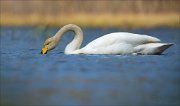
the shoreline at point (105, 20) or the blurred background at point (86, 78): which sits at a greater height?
the shoreline at point (105, 20)

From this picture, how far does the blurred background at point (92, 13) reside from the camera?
90.4 ft

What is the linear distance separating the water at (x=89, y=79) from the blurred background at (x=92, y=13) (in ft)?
36.5

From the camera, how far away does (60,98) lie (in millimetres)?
9844

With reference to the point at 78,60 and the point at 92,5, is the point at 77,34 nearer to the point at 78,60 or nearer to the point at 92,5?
the point at 78,60

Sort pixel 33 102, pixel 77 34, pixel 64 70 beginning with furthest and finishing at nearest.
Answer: pixel 77 34 → pixel 64 70 → pixel 33 102

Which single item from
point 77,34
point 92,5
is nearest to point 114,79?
point 77,34

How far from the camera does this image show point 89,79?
11.5 m

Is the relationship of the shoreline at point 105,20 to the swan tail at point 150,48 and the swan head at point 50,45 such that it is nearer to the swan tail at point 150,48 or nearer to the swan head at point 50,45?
the swan head at point 50,45

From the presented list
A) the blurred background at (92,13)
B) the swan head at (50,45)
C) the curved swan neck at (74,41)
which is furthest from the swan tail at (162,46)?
the blurred background at (92,13)

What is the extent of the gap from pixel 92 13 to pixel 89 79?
1943 centimetres

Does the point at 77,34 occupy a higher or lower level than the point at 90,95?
higher

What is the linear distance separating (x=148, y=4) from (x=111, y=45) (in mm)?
18143

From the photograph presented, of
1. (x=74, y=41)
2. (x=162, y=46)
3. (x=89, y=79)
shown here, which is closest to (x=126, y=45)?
(x=162, y=46)

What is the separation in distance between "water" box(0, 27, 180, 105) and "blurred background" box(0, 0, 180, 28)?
439 inches
